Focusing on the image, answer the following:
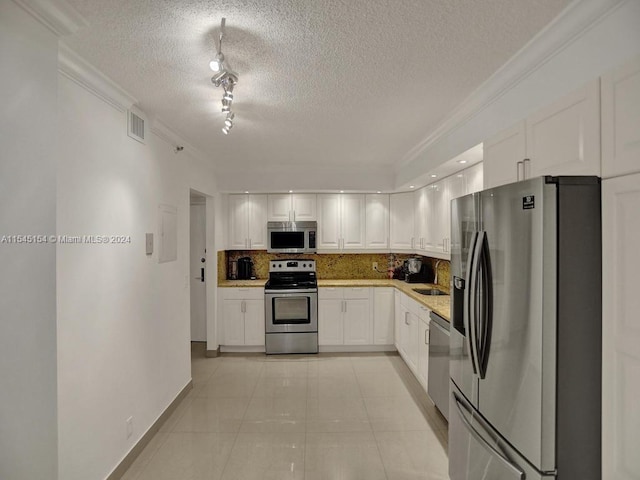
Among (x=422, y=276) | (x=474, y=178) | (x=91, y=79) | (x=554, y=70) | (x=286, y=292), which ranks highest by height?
(x=91, y=79)

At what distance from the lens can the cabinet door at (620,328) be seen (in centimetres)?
111

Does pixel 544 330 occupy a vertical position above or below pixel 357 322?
above

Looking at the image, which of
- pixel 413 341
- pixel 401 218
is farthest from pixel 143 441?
pixel 401 218

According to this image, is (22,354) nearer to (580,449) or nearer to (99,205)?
(99,205)

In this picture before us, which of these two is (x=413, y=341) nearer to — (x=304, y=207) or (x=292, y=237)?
(x=292, y=237)

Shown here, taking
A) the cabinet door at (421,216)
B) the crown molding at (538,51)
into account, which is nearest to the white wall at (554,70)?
the crown molding at (538,51)

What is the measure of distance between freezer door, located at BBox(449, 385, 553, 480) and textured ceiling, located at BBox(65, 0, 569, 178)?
187cm

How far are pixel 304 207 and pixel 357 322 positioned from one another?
6.00 ft

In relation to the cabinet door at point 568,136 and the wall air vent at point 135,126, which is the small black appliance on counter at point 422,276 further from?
the wall air vent at point 135,126

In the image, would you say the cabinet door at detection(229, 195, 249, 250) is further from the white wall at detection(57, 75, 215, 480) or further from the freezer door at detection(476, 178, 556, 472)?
the freezer door at detection(476, 178, 556, 472)

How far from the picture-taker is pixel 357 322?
192 inches

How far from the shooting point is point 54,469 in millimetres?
1363

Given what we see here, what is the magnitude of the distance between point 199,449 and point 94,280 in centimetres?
153

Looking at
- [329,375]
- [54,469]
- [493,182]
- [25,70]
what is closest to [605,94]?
[493,182]
